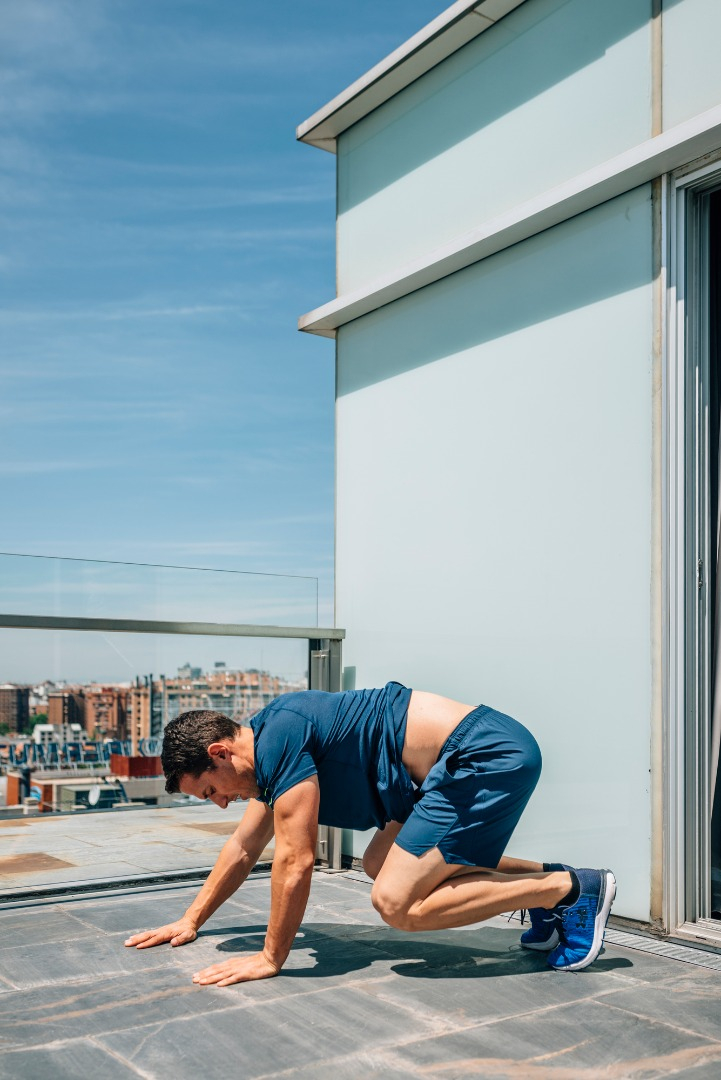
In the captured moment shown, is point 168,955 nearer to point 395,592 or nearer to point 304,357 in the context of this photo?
point 395,592

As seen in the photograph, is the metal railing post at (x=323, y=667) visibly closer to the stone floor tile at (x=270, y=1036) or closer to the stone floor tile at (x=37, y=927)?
the stone floor tile at (x=37, y=927)

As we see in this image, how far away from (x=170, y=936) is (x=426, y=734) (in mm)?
1134

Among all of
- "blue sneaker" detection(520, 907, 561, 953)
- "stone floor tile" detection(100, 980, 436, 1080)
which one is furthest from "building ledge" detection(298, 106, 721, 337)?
"stone floor tile" detection(100, 980, 436, 1080)

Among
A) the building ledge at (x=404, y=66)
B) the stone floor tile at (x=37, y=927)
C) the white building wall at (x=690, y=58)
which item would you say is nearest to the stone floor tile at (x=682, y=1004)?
the stone floor tile at (x=37, y=927)

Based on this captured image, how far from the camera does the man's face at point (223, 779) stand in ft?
9.77

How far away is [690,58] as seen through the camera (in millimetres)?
3486

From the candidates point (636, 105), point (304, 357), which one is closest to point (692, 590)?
point (636, 105)

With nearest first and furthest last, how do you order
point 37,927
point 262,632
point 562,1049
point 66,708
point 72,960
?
point 562,1049 < point 72,960 < point 37,927 < point 66,708 < point 262,632

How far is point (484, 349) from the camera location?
4.33 m

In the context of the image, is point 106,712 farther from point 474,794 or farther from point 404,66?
point 404,66

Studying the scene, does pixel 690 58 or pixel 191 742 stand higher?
pixel 690 58

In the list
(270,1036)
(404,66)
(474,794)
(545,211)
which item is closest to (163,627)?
(474,794)

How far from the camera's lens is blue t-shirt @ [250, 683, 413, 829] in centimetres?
302

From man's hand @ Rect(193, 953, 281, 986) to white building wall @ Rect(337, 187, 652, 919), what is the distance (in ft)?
4.33
